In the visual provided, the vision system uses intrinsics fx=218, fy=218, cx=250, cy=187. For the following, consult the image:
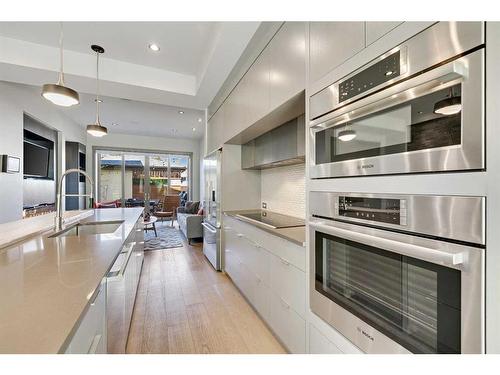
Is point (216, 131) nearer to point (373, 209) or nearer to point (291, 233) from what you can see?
point (291, 233)

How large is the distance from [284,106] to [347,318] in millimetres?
1469

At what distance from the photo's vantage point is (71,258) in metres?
1.10

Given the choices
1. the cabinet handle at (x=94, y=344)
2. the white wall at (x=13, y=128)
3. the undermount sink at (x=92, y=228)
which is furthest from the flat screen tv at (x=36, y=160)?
the cabinet handle at (x=94, y=344)

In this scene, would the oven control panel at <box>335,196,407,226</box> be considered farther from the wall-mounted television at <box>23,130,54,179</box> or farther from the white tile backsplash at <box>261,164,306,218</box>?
the wall-mounted television at <box>23,130,54,179</box>

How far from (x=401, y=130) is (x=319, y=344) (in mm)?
1236

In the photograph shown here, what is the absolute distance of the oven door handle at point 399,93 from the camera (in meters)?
0.69

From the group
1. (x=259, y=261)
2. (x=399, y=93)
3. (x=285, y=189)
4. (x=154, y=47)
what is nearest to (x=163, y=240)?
(x=285, y=189)

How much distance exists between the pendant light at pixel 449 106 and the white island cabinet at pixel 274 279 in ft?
3.31

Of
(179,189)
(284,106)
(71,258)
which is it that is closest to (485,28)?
(284,106)

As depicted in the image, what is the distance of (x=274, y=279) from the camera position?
179cm

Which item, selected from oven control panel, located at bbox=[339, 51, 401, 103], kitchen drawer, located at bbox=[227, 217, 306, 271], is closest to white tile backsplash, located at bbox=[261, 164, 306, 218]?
kitchen drawer, located at bbox=[227, 217, 306, 271]

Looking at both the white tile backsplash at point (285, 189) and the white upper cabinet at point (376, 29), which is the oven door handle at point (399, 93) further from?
the white tile backsplash at point (285, 189)

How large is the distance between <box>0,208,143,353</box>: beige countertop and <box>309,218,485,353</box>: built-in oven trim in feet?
3.55

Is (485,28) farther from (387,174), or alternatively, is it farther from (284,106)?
(284,106)
